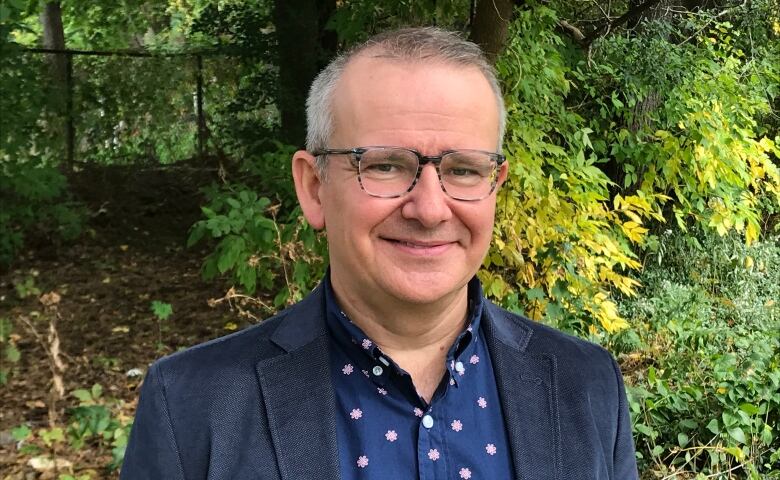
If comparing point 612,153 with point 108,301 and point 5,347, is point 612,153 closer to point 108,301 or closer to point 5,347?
point 108,301

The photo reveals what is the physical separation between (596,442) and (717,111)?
18.4ft

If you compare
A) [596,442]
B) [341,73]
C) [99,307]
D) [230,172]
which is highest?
[341,73]

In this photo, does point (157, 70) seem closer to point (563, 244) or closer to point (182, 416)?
point (563, 244)

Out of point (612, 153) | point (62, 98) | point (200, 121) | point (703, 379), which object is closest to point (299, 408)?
point (703, 379)

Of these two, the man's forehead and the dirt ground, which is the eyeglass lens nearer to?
the man's forehead

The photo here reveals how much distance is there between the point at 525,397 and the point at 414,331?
265 millimetres

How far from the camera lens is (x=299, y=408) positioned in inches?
55.9

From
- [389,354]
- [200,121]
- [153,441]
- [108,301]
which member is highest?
[389,354]

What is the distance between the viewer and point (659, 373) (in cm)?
452

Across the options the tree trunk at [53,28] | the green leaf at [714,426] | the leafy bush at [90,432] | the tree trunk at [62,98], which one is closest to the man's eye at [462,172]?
the leafy bush at [90,432]

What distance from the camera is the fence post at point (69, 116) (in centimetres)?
811

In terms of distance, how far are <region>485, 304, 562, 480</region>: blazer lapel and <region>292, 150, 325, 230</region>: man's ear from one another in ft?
1.42

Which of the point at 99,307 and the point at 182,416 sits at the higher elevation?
the point at 182,416

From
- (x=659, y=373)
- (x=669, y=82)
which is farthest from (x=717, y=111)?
(x=659, y=373)
